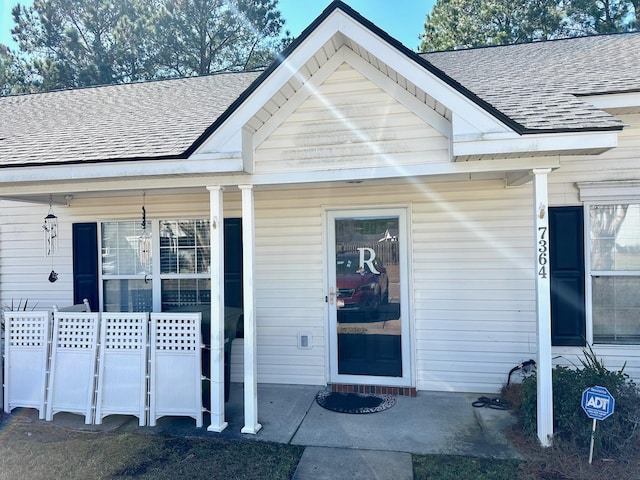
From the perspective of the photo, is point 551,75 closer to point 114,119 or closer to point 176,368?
point 176,368

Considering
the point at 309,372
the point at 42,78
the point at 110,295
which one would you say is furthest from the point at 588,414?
the point at 42,78

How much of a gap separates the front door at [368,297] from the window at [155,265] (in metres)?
1.76

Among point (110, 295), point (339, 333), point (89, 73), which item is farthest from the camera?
point (89, 73)

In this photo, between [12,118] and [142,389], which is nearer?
[142,389]

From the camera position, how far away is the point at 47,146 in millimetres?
5258

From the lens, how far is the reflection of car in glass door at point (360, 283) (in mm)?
5633

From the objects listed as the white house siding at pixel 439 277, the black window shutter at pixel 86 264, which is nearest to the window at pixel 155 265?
the black window shutter at pixel 86 264

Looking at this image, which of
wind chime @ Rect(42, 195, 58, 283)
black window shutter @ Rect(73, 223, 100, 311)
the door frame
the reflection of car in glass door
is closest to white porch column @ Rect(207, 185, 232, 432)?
the door frame

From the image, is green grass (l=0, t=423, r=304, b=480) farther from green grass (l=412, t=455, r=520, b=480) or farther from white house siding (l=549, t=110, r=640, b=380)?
white house siding (l=549, t=110, r=640, b=380)

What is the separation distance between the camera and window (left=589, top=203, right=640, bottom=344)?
5.09 m

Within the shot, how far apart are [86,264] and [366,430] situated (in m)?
4.43

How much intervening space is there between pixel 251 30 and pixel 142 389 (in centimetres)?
1748

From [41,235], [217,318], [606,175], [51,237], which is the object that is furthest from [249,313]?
[606,175]

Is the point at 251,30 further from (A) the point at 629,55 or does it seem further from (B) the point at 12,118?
(A) the point at 629,55
